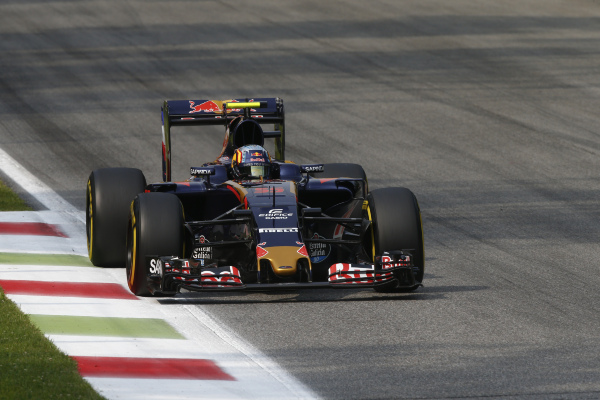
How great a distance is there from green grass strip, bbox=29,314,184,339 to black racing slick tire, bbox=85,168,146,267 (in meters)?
1.87

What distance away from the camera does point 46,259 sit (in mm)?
11055

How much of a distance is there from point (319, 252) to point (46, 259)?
9.24ft

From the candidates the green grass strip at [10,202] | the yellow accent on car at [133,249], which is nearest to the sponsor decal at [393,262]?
the yellow accent on car at [133,249]

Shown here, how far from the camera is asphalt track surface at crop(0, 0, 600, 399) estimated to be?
803cm

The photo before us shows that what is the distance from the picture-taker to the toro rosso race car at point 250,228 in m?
9.19

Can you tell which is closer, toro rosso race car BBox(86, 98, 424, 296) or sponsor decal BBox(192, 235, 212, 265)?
toro rosso race car BBox(86, 98, 424, 296)

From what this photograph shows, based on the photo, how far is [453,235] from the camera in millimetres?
12539

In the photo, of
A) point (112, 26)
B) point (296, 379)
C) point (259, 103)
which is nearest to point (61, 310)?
point (296, 379)

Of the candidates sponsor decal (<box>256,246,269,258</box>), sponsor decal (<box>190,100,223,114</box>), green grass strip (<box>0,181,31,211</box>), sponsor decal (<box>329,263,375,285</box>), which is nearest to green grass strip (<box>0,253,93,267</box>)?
sponsor decal (<box>190,100,223,114</box>)

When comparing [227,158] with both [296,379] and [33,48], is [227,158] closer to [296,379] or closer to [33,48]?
[296,379]

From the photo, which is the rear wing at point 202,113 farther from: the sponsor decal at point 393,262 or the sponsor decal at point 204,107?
the sponsor decal at point 393,262

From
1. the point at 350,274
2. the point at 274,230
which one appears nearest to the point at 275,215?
the point at 274,230

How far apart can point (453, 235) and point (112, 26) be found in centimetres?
1720

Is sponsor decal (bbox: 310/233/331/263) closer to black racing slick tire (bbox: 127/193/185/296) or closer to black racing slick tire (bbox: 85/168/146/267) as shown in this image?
black racing slick tire (bbox: 127/193/185/296)
